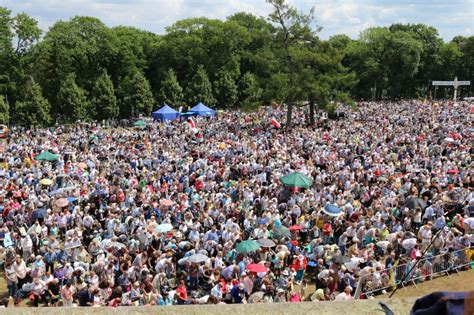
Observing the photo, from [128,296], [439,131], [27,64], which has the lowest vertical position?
[128,296]

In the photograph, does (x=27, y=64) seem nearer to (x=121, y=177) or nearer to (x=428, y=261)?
(x=121, y=177)

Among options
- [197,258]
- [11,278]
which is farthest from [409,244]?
[11,278]

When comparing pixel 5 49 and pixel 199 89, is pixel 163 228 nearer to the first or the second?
pixel 199 89

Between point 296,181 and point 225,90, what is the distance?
4025 cm

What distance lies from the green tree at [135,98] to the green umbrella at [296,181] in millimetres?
35875

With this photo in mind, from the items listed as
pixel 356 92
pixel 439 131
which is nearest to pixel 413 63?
pixel 356 92

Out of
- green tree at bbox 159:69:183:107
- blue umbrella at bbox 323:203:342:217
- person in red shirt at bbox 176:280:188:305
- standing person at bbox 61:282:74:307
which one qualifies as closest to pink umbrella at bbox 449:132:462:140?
blue umbrella at bbox 323:203:342:217

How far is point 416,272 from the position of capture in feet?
40.8

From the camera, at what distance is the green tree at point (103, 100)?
5009 cm

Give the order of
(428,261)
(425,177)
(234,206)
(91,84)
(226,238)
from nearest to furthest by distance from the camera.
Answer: (428,261)
(226,238)
(234,206)
(425,177)
(91,84)

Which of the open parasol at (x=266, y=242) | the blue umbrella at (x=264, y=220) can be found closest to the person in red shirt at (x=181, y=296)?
the open parasol at (x=266, y=242)

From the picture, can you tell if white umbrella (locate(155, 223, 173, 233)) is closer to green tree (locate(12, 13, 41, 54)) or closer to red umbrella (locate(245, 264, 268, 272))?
red umbrella (locate(245, 264, 268, 272))

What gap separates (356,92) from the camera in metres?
72.6

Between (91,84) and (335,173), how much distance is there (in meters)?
40.2
